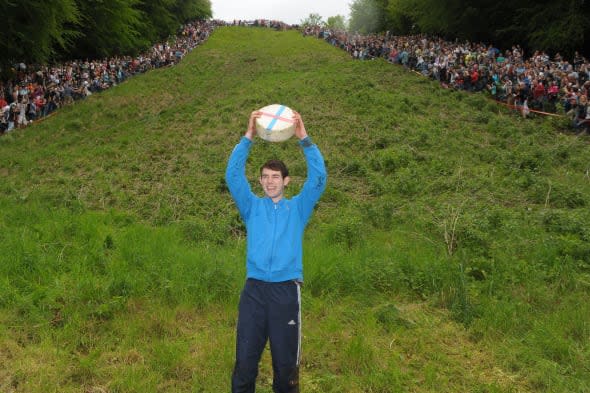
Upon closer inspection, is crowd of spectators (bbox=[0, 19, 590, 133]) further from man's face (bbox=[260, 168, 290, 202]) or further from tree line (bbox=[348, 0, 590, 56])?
man's face (bbox=[260, 168, 290, 202])

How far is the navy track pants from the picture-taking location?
14.1 feet

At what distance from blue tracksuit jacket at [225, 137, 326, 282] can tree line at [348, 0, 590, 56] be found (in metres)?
26.5

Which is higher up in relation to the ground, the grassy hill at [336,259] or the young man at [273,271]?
the young man at [273,271]

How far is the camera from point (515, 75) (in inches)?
842

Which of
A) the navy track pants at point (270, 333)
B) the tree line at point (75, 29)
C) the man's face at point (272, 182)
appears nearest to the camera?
the navy track pants at point (270, 333)

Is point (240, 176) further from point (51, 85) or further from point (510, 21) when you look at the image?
point (510, 21)

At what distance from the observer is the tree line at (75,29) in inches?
888

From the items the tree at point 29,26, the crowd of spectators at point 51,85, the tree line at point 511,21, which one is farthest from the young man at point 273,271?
the tree line at point 511,21

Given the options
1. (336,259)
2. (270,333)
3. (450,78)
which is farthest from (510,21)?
(270,333)

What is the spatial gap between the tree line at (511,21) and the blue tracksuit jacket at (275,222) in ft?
87.1

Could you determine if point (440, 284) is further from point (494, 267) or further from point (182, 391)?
point (182, 391)

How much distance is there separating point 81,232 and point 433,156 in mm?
10249

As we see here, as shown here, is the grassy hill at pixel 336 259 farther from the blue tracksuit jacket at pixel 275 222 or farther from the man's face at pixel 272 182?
the man's face at pixel 272 182

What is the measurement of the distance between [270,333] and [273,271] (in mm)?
523
